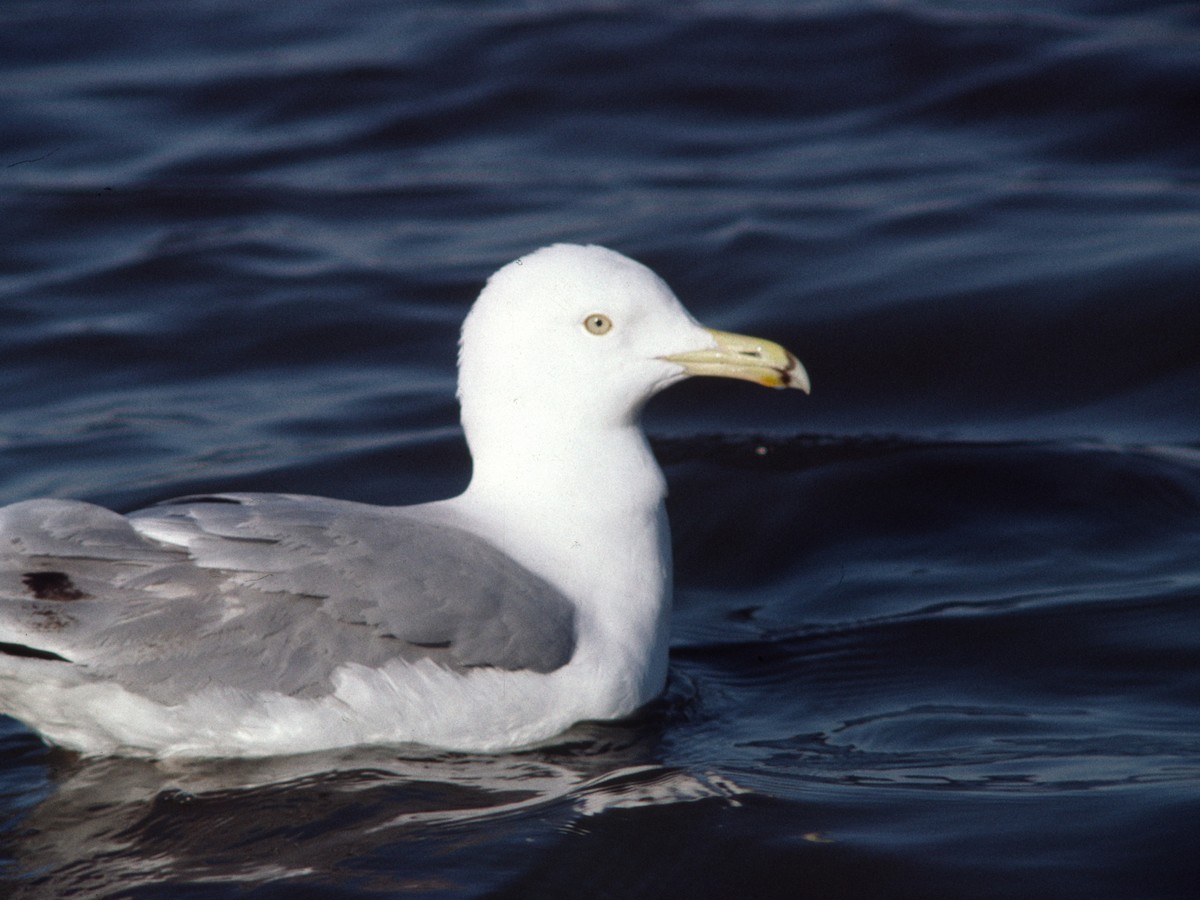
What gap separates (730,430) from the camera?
9.13m

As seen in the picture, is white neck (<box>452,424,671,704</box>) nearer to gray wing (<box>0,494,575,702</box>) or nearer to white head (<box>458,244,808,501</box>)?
white head (<box>458,244,808,501</box>)

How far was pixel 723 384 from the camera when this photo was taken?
9.73 meters

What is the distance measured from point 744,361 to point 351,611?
170 centimetres

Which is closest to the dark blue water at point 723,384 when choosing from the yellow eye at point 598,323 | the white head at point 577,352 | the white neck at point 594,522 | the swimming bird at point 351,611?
the swimming bird at point 351,611

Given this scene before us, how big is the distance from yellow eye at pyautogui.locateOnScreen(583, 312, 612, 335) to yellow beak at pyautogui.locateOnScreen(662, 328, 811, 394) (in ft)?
0.78

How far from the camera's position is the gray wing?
5367 mm

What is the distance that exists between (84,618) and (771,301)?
5.96m

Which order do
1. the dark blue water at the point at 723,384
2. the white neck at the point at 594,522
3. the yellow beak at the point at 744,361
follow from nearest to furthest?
the dark blue water at the point at 723,384, the white neck at the point at 594,522, the yellow beak at the point at 744,361

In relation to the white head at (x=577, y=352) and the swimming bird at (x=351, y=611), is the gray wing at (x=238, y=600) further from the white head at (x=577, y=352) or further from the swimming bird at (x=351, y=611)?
the white head at (x=577, y=352)

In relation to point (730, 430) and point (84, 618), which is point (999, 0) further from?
point (84, 618)

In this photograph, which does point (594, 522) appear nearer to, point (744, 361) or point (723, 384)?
point (744, 361)

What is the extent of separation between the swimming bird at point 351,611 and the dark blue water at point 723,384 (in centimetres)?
19

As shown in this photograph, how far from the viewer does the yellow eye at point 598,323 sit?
6.12 meters

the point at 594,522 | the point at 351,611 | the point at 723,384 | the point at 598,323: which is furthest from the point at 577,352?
the point at 723,384
